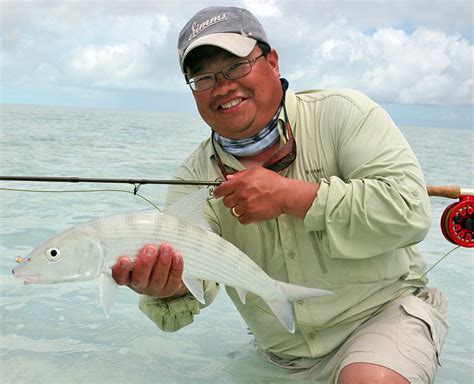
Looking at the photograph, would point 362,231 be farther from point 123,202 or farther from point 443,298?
point 123,202

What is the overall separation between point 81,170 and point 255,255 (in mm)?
9561

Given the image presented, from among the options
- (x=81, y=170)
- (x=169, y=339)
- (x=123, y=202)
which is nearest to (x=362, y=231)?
(x=169, y=339)

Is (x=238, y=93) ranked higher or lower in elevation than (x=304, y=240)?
higher

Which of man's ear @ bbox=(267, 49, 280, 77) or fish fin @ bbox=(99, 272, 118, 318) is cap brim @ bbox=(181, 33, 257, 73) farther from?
fish fin @ bbox=(99, 272, 118, 318)

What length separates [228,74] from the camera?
→ 2516 millimetres

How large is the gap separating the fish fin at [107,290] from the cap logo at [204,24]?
1.12 meters

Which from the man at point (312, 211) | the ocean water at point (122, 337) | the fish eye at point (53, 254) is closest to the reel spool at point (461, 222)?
the man at point (312, 211)

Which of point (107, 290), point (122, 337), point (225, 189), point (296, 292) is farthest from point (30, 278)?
point (122, 337)

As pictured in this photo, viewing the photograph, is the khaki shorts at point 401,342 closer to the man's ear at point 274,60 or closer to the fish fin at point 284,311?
the fish fin at point 284,311

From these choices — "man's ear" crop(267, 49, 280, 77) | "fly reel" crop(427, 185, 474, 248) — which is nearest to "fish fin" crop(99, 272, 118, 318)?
"man's ear" crop(267, 49, 280, 77)

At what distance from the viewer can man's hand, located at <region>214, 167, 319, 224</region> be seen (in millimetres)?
2180

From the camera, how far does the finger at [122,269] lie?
2166 millimetres

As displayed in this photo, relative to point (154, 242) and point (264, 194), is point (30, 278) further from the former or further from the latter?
point (264, 194)

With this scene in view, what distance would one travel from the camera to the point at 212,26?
8.25 feet
